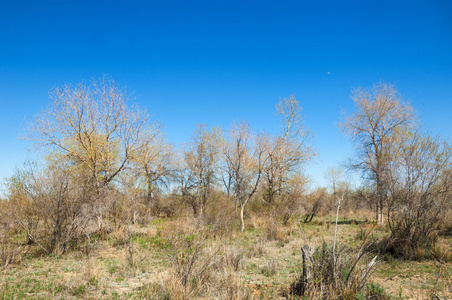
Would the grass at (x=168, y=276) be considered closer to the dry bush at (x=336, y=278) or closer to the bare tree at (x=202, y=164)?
the dry bush at (x=336, y=278)

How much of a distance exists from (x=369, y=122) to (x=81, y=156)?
1994cm

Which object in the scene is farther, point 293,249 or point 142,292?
point 293,249

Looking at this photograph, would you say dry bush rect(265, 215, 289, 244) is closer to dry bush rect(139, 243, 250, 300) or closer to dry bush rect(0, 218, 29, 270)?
dry bush rect(139, 243, 250, 300)

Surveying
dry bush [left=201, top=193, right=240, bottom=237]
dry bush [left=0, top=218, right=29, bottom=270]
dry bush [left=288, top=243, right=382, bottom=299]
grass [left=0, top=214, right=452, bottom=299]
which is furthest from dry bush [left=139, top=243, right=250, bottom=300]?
dry bush [left=201, top=193, right=240, bottom=237]

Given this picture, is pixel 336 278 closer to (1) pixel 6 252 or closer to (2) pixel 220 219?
(2) pixel 220 219

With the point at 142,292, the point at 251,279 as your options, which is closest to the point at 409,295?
the point at 251,279

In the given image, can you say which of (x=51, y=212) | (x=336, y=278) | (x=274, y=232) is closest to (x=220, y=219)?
(x=274, y=232)

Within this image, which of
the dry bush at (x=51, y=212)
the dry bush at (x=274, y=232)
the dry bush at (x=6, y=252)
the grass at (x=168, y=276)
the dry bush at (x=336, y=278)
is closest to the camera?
the dry bush at (x=336, y=278)

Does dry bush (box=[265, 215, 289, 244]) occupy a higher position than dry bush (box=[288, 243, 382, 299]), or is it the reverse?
dry bush (box=[288, 243, 382, 299])

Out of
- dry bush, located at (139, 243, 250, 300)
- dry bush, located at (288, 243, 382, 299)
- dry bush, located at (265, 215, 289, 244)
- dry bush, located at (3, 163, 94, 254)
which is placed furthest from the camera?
dry bush, located at (265, 215, 289, 244)

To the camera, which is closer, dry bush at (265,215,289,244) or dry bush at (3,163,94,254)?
dry bush at (3,163,94,254)

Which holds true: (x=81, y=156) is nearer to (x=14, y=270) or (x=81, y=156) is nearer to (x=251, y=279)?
(x=14, y=270)

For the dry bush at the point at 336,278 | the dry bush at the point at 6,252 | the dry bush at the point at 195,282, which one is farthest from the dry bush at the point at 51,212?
the dry bush at the point at 336,278

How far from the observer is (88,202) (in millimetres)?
10727
